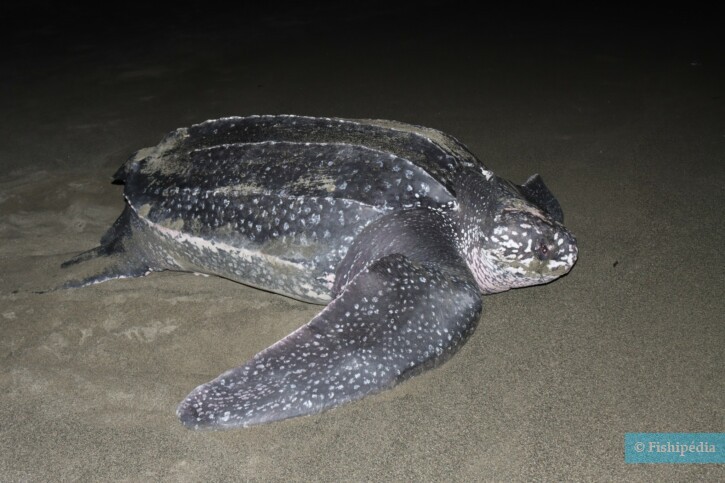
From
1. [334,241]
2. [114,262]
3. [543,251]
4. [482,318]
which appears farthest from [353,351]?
[114,262]

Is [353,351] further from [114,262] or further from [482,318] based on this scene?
[114,262]

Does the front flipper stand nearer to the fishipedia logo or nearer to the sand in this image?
the sand

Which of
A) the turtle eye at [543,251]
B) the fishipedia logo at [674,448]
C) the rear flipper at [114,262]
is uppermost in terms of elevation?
the turtle eye at [543,251]

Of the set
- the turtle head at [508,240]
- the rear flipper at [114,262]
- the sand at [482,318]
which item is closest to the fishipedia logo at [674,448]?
the sand at [482,318]

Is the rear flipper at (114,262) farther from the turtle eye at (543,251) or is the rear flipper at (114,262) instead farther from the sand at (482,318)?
the turtle eye at (543,251)

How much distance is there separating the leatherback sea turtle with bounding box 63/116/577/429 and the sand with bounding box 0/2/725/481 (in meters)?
0.12

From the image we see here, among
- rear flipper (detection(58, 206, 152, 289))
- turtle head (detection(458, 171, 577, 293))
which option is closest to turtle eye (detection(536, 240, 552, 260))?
turtle head (detection(458, 171, 577, 293))

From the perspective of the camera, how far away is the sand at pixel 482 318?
5.69 feet

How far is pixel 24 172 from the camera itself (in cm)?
363

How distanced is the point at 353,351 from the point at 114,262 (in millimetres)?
1339

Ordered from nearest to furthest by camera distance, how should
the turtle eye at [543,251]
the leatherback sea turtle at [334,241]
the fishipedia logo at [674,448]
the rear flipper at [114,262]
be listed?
1. the fishipedia logo at [674,448]
2. the leatherback sea turtle at [334,241]
3. the turtle eye at [543,251]
4. the rear flipper at [114,262]

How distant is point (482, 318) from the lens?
2299 mm

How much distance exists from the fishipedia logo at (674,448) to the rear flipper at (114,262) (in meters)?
1.98

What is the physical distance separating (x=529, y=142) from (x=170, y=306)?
248 centimetres
